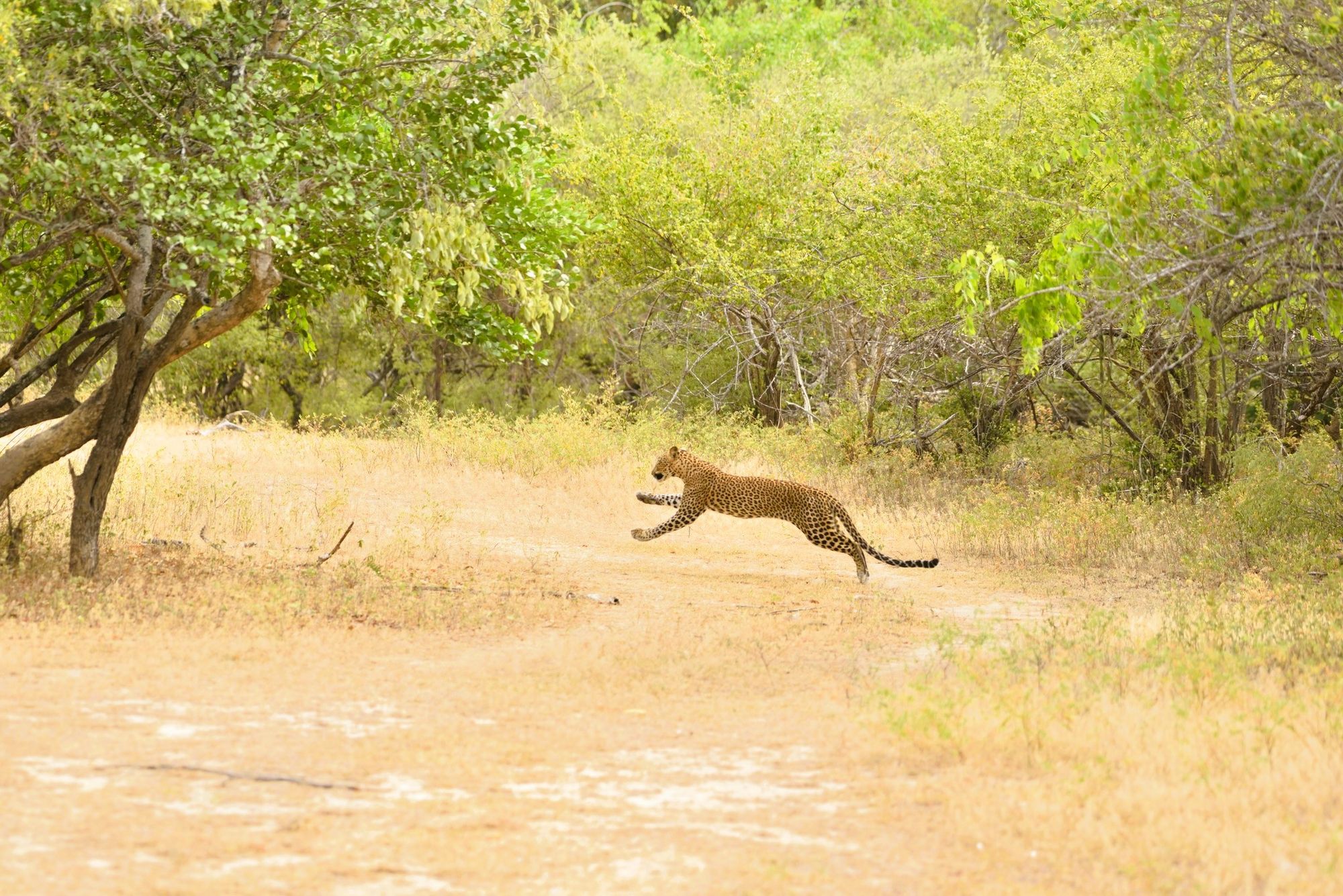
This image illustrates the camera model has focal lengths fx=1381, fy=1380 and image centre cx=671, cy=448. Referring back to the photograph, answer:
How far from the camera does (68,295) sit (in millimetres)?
12773

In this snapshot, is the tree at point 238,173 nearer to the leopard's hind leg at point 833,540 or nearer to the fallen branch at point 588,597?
the fallen branch at point 588,597

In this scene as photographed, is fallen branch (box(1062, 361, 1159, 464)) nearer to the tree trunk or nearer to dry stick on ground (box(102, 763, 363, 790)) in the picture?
dry stick on ground (box(102, 763, 363, 790))

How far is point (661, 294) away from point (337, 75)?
17376 mm

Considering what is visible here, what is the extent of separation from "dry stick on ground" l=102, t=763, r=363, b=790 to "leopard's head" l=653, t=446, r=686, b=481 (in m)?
7.85

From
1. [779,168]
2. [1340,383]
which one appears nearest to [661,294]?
[779,168]

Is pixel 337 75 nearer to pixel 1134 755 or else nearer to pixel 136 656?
pixel 136 656

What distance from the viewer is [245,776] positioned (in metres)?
6.36

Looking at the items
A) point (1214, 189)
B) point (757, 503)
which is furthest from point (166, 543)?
point (1214, 189)

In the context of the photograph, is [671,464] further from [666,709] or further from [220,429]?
[220,429]

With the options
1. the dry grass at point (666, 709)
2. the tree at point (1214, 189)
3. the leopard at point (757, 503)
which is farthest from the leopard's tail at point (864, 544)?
the tree at point (1214, 189)

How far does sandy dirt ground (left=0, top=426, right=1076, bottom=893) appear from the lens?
5270mm

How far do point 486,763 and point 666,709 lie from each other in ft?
5.14

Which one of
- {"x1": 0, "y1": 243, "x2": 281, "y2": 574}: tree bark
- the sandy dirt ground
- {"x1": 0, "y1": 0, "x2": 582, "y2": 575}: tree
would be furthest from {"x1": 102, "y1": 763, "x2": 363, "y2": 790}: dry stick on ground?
{"x1": 0, "y1": 243, "x2": 281, "y2": 574}: tree bark

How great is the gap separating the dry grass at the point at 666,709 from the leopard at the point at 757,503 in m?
0.51
